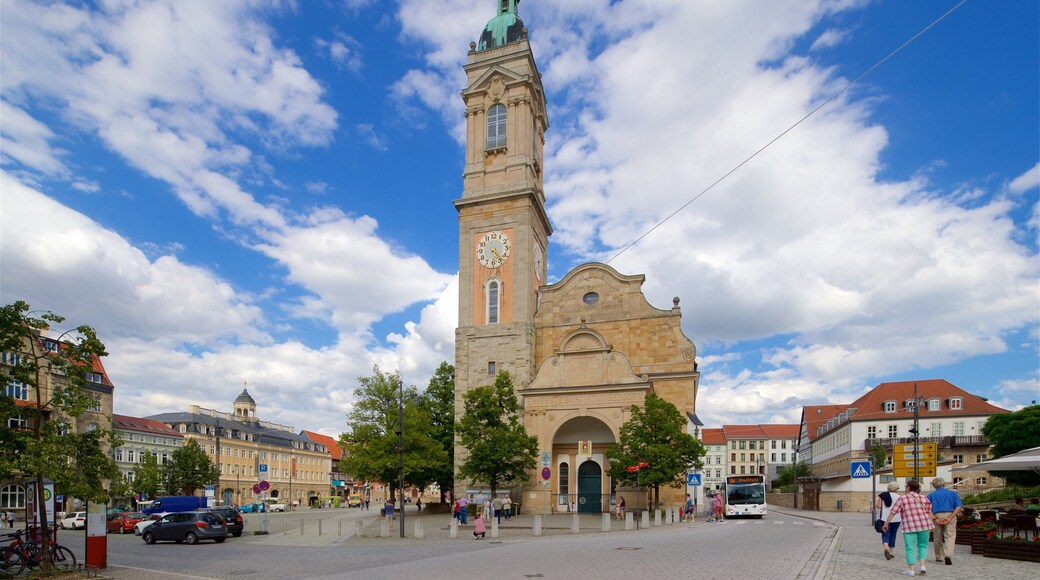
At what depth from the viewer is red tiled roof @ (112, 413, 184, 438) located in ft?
258

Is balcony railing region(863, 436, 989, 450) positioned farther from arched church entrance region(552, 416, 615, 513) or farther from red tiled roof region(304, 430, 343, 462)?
red tiled roof region(304, 430, 343, 462)

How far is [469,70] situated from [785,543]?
134 feet

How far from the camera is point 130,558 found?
869 inches

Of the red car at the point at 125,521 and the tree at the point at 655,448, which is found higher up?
the tree at the point at 655,448

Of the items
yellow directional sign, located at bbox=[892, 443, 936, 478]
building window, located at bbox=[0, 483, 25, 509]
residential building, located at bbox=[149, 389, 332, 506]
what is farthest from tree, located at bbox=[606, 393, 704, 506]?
residential building, located at bbox=[149, 389, 332, 506]

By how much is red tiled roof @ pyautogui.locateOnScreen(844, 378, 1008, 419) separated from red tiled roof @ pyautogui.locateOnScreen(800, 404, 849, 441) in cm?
2863

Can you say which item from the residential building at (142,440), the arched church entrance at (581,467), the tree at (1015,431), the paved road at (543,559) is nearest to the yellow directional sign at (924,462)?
the paved road at (543,559)

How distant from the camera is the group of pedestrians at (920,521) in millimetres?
13359

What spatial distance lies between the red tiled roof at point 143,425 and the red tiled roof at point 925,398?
7698cm

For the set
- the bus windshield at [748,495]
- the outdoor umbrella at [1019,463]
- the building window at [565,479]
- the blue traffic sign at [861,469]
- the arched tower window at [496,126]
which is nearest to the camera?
the outdoor umbrella at [1019,463]

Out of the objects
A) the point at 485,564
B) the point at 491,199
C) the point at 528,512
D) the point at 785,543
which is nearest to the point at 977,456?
the point at 528,512

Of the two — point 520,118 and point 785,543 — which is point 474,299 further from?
point 785,543

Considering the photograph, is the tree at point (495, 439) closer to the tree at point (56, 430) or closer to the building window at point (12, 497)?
the tree at point (56, 430)

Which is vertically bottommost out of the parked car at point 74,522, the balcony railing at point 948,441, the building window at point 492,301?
the parked car at point 74,522
